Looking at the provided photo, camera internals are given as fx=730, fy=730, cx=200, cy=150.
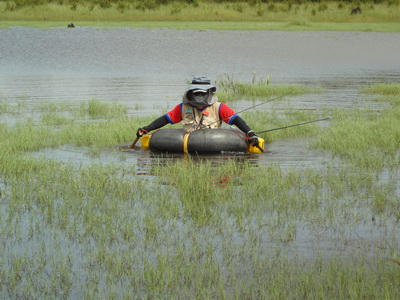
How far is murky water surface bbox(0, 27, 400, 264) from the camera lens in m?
16.6

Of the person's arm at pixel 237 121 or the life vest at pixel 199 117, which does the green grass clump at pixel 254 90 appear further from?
the person's arm at pixel 237 121

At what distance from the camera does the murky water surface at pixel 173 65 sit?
16.6 meters

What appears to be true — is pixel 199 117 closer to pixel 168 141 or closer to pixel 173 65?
pixel 168 141

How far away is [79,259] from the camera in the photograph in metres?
6.23

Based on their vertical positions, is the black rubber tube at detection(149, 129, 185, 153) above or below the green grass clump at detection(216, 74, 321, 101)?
above

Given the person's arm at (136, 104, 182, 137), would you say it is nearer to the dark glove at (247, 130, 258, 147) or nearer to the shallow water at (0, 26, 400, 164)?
the dark glove at (247, 130, 258, 147)

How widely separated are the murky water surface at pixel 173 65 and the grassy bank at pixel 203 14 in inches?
246

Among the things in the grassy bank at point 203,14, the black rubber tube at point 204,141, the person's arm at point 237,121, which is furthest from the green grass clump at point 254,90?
the grassy bank at point 203,14

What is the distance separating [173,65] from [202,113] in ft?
54.6

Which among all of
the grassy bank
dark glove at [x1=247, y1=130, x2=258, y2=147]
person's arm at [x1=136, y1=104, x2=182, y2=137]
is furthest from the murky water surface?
the grassy bank

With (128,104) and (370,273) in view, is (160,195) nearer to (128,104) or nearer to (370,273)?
(370,273)

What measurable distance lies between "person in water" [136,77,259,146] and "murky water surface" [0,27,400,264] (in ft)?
1.62

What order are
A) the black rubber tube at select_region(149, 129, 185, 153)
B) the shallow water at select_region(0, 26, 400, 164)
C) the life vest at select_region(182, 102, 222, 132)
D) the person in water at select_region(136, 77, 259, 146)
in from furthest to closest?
the shallow water at select_region(0, 26, 400, 164) < the life vest at select_region(182, 102, 222, 132) < the black rubber tube at select_region(149, 129, 185, 153) < the person in water at select_region(136, 77, 259, 146)

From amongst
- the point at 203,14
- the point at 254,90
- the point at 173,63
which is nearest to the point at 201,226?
the point at 254,90
